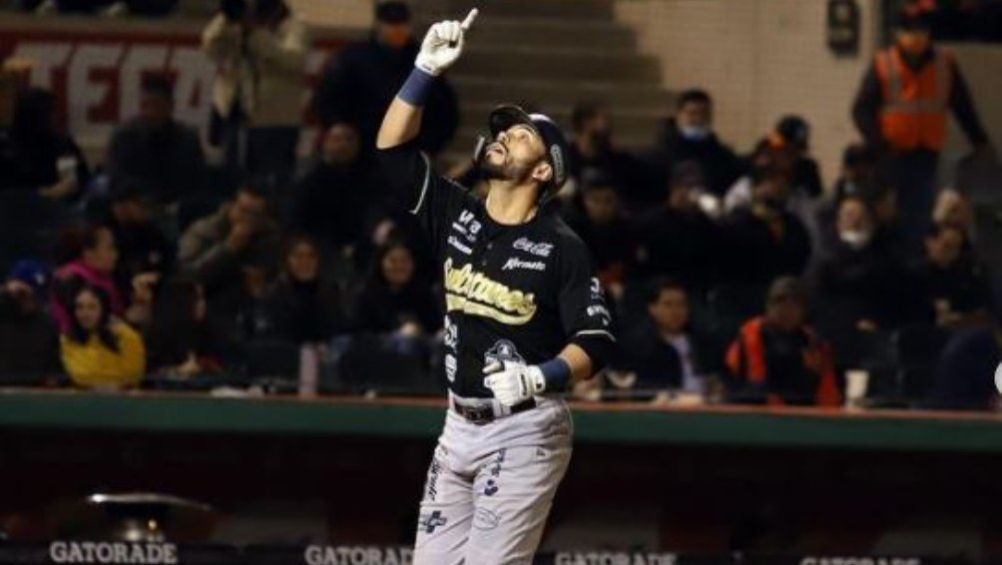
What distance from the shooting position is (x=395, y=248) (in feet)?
38.0

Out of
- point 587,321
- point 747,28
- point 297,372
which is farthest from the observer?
point 747,28

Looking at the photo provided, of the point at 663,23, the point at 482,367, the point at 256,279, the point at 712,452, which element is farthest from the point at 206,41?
the point at 482,367

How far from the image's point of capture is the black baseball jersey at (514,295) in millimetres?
7723

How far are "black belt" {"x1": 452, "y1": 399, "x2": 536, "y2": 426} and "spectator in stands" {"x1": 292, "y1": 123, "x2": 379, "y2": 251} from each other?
4.02m

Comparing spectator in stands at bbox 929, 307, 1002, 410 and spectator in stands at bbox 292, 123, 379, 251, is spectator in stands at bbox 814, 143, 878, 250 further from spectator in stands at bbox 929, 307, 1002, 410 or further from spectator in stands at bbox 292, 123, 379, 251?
spectator in stands at bbox 292, 123, 379, 251

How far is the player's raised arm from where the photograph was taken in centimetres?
790

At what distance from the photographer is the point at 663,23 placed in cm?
1205

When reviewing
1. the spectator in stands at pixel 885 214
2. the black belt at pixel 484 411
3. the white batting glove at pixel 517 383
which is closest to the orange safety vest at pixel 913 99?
the spectator in stands at pixel 885 214

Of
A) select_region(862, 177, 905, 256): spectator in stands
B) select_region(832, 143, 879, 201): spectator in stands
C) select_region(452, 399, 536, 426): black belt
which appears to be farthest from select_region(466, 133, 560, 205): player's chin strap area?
select_region(832, 143, 879, 201): spectator in stands

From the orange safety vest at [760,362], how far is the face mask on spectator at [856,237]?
835 millimetres

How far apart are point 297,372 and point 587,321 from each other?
3.74 meters

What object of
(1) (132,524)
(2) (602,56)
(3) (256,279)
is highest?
(2) (602,56)

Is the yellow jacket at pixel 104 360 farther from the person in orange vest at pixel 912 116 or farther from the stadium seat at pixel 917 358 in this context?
the person in orange vest at pixel 912 116

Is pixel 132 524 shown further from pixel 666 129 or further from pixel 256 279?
pixel 666 129
